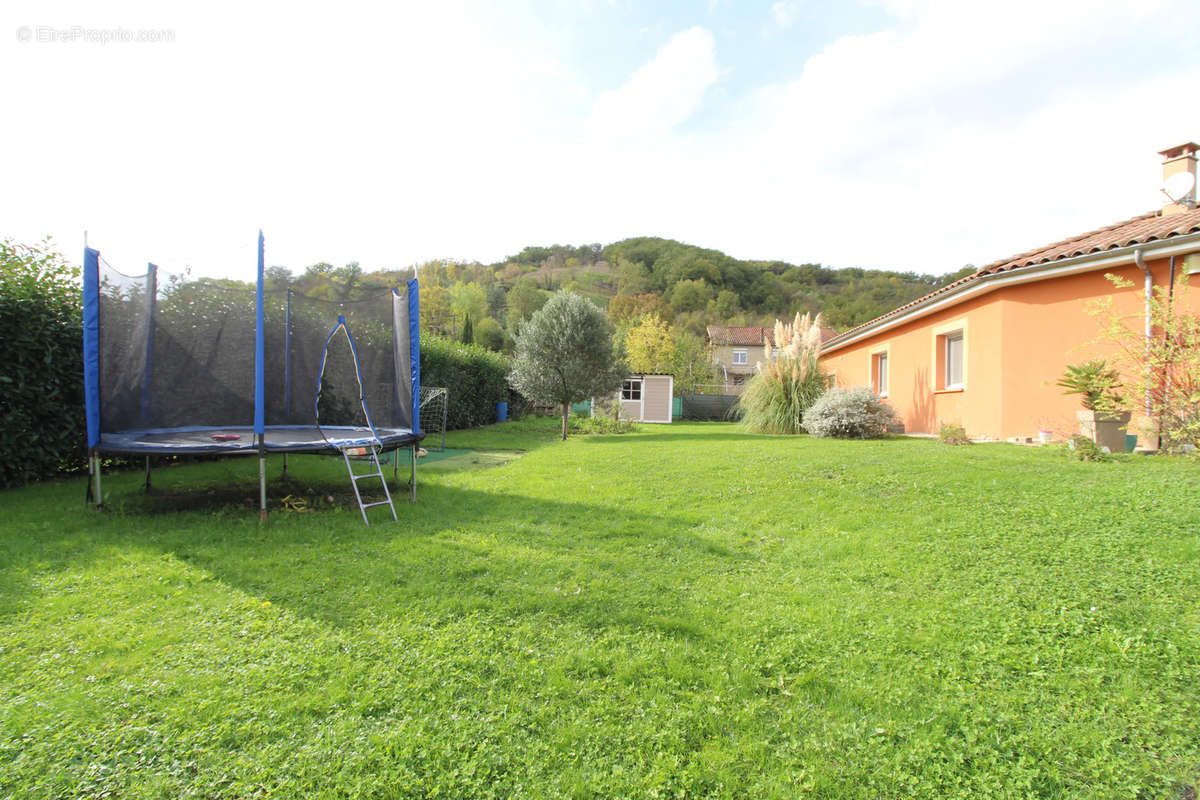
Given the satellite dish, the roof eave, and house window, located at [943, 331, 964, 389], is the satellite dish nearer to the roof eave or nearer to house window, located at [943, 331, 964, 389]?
the roof eave

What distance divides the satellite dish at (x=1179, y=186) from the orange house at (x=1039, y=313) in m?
0.02

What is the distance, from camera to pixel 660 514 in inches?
182

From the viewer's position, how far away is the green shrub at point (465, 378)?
12906mm

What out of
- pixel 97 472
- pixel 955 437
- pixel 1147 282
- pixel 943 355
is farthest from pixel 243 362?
pixel 943 355

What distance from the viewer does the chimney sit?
24.6 feet

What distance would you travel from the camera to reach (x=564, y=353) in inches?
523

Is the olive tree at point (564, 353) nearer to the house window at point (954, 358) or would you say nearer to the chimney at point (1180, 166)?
the house window at point (954, 358)

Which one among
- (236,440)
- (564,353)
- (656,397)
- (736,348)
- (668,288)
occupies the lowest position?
(236,440)

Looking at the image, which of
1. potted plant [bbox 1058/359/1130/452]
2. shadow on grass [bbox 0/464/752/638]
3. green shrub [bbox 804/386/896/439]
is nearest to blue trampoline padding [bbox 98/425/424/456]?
shadow on grass [bbox 0/464/752/638]

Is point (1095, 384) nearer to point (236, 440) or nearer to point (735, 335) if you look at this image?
point (236, 440)

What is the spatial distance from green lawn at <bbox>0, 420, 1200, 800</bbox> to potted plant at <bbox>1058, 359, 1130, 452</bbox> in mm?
1519

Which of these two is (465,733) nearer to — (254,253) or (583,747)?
(583,747)

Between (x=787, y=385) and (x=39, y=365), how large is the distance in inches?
460

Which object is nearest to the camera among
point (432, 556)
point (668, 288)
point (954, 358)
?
point (432, 556)
